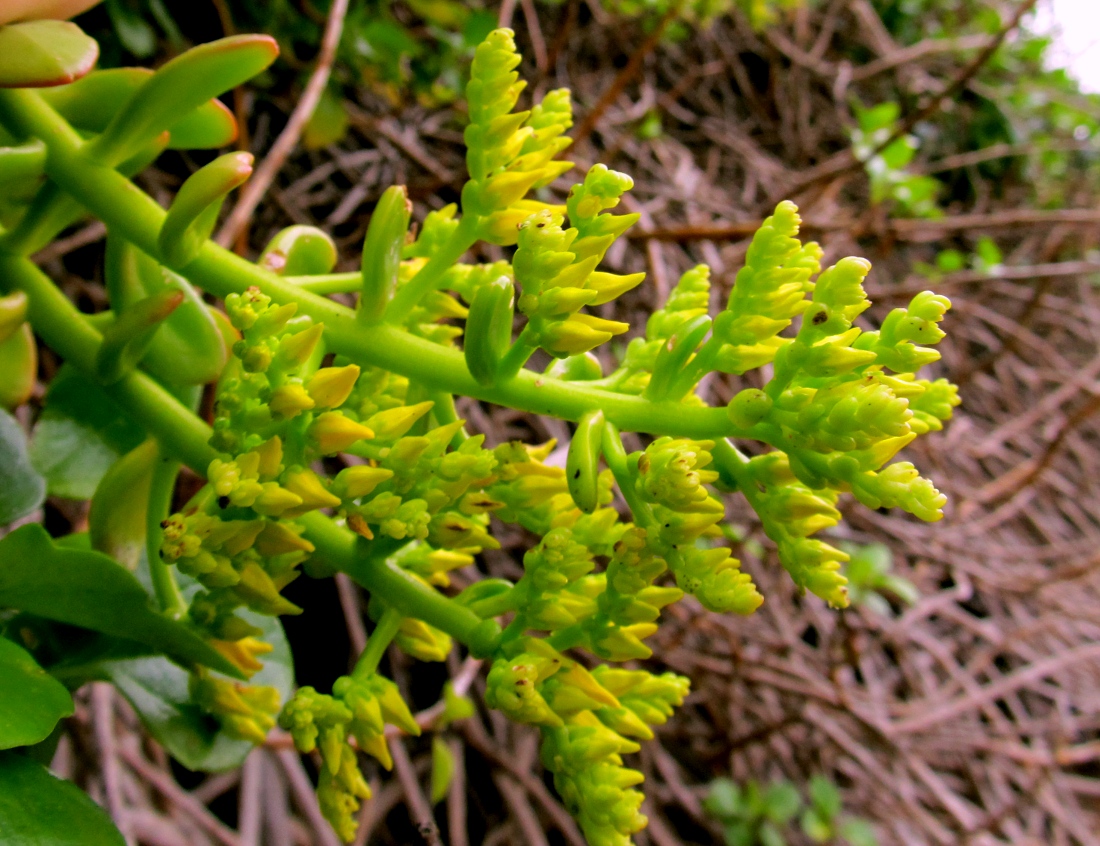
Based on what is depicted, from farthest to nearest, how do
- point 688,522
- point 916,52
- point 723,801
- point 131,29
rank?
point 916,52, point 723,801, point 131,29, point 688,522

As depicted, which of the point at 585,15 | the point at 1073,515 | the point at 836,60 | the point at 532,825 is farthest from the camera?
the point at 836,60

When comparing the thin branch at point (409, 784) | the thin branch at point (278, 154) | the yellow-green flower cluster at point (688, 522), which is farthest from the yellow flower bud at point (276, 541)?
the thin branch at point (409, 784)

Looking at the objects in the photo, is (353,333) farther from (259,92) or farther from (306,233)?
(259,92)

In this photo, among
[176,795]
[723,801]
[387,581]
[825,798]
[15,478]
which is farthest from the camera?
[825,798]

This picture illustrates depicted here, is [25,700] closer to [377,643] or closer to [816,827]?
[377,643]

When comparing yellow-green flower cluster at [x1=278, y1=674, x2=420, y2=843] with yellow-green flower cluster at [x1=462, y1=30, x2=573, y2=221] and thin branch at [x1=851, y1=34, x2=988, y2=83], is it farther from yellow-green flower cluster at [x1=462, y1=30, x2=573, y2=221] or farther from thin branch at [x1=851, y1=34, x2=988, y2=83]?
thin branch at [x1=851, y1=34, x2=988, y2=83]

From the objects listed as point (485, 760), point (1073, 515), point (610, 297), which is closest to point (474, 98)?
point (610, 297)

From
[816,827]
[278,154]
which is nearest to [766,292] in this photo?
[278,154]
